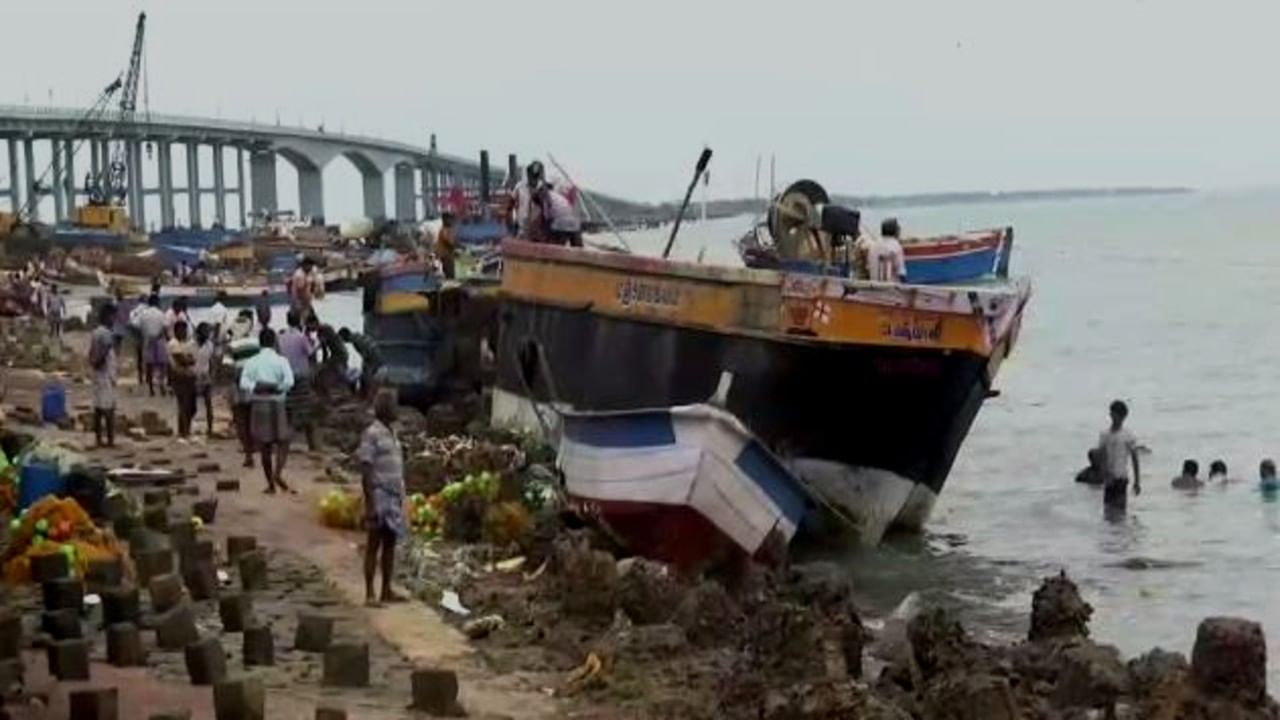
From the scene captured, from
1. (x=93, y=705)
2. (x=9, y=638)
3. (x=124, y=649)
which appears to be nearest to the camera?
(x=93, y=705)

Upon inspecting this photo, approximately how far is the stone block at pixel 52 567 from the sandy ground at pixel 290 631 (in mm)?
989

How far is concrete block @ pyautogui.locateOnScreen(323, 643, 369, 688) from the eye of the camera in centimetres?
1005

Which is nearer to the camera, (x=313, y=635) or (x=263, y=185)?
(x=313, y=635)

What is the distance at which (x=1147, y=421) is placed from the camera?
3384 cm

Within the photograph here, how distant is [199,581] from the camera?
39.5 ft

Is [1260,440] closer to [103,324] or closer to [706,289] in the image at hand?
[706,289]

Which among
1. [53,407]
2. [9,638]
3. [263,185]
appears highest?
[263,185]

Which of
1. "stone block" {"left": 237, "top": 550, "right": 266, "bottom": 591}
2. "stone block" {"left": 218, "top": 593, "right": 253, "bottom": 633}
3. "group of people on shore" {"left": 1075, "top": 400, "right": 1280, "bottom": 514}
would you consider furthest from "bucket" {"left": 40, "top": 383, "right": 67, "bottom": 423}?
"group of people on shore" {"left": 1075, "top": 400, "right": 1280, "bottom": 514}

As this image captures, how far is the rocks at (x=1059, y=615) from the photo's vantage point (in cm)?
1290

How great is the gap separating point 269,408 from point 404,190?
11505 cm

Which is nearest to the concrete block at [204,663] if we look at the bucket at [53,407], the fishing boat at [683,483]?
the fishing boat at [683,483]

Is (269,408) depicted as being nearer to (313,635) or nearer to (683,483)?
(683,483)

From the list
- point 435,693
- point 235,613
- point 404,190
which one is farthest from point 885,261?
point 404,190

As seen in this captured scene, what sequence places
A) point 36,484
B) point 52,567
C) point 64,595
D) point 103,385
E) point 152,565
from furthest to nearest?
point 103,385 < point 36,484 < point 152,565 < point 52,567 < point 64,595
